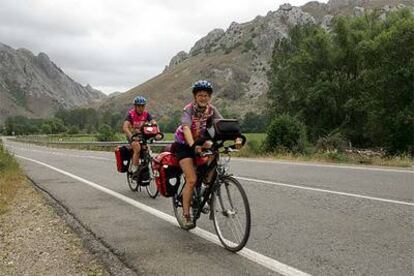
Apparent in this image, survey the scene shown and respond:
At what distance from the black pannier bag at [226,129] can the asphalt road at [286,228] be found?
124 cm

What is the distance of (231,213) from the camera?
18.6 feet

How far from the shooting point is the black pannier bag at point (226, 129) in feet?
18.4

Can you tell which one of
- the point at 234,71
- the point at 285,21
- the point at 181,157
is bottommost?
the point at 181,157

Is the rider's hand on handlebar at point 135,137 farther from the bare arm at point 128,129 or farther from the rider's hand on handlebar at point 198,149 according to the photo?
the rider's hand on handlebar at point 198,149

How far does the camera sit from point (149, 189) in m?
9.88

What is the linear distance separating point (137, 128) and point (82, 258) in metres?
5.01

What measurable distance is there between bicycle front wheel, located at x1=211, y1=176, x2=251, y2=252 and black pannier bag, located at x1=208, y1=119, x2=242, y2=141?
46cm

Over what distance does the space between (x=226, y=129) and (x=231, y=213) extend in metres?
0.94

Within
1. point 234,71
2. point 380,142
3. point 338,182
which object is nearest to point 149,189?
point 338,182

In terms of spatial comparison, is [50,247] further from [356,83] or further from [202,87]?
[356,83]

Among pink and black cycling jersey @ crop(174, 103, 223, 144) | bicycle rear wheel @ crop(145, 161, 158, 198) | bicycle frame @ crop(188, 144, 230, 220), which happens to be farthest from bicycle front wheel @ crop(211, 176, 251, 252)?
bicycle rear wheel @ crop(145, 161, 158, 198)

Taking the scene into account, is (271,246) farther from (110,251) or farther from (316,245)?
(110,251)

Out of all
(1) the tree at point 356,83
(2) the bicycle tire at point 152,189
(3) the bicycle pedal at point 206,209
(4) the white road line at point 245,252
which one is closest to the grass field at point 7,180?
(4) the white road line at point 245,252

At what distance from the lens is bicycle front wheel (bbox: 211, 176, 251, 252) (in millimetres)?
5403
